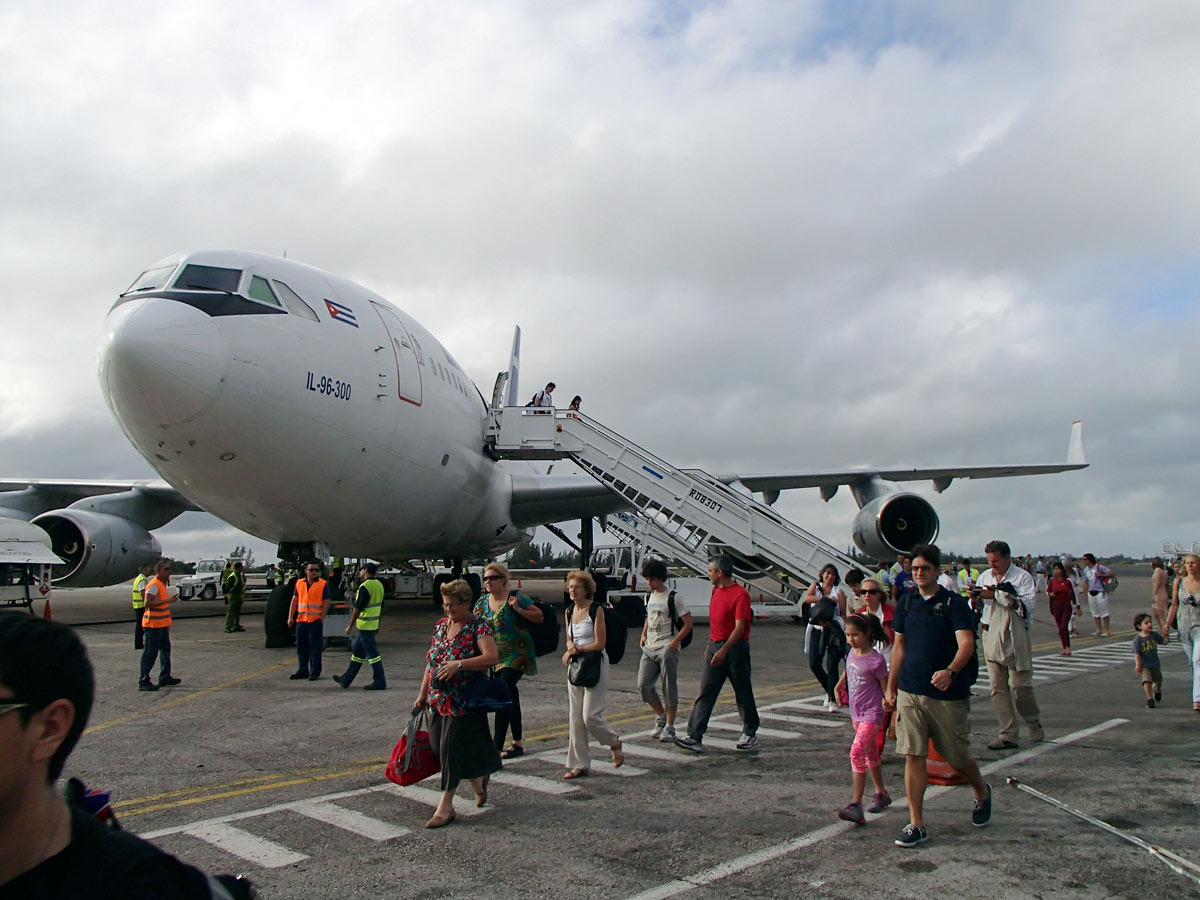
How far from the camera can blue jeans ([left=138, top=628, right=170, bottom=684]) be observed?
945 cm

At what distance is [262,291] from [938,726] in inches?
342

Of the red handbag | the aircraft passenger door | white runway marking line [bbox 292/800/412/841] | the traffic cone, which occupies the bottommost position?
white runway marking line [bbox 292/800/412/841]

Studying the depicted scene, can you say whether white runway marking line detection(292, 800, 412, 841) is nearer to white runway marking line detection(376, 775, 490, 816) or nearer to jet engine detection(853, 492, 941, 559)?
white runway marking line detection(376, 775, 490, 816)

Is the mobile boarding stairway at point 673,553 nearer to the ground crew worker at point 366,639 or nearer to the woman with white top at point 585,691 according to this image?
the ground crew worker at point 366,639

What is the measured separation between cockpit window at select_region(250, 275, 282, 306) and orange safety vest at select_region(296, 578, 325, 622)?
3.38 m

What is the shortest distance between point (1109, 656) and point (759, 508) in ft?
19.9

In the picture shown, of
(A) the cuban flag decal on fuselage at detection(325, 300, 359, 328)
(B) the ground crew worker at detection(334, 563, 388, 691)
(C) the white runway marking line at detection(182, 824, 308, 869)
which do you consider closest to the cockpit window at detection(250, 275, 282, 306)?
(A) the cuban flag decal on fuselage at detection(325, 300, 359, 328)

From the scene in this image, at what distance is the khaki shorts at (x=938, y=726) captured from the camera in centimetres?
462

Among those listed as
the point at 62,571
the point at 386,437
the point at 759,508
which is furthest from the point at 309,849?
the point at 62,571

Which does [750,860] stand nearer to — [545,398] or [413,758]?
[413,758]

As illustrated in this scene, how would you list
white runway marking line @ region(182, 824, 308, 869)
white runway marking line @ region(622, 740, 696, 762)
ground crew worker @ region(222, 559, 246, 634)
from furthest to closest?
ground crew worker @ region(222, 559, 246, 634) < white runway marking line @ region(622, 740, 696, 762) < white runway marking line @ region(182, 824, 308, 869)

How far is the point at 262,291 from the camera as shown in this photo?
33.1 feet

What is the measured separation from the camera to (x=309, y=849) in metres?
4.23

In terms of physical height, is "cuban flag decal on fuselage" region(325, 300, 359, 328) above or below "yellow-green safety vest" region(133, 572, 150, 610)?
above
